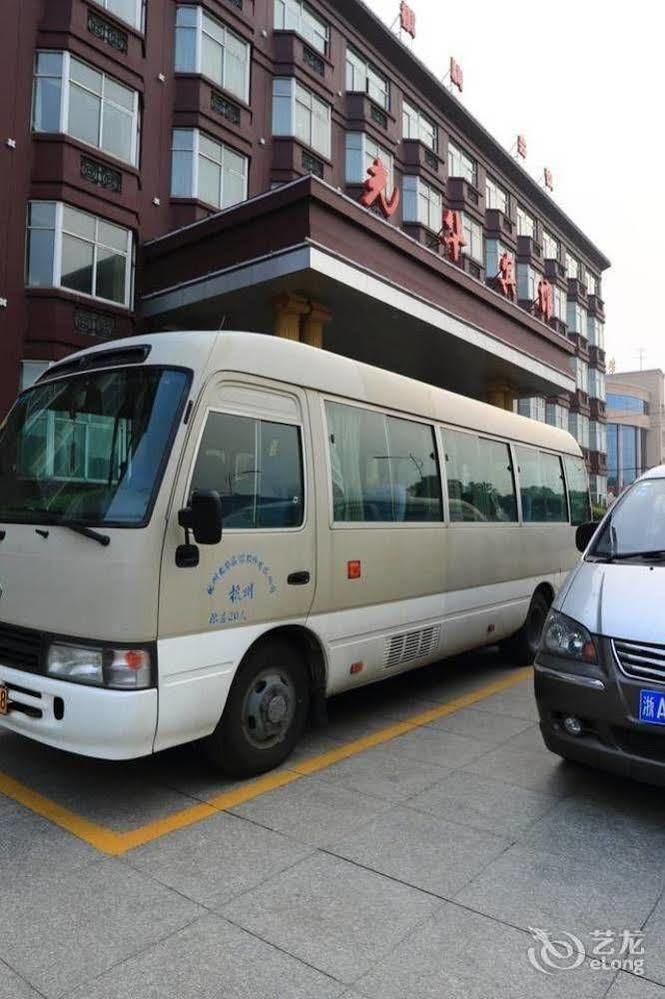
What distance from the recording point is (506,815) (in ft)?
12.5

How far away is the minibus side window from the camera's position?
623 cm

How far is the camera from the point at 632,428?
73312 millimetres

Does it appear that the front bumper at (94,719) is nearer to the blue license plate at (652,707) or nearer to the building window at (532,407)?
the blue license plate at (652,707)

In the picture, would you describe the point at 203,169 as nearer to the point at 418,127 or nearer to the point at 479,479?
the point at 418,127

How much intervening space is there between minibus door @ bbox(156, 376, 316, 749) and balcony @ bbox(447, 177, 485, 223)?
2661 centimetres

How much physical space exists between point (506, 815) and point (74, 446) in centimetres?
314

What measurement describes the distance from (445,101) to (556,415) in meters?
17.5

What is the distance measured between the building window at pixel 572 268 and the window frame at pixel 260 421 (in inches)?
1574

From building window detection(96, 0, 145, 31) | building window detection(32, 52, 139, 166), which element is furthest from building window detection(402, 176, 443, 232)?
building window detection(32, 52, 139, 166)

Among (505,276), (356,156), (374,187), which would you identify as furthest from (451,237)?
(356,156)

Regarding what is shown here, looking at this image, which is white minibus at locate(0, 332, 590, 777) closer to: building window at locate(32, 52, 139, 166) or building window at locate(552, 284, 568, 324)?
building window at locate(32, 52, 139, 166)

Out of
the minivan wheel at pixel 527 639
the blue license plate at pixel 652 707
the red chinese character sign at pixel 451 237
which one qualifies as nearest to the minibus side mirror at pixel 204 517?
the blue license plate at pixel 652 707

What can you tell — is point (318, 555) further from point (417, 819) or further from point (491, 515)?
point (491, 515)

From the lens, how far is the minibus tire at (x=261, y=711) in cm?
405
